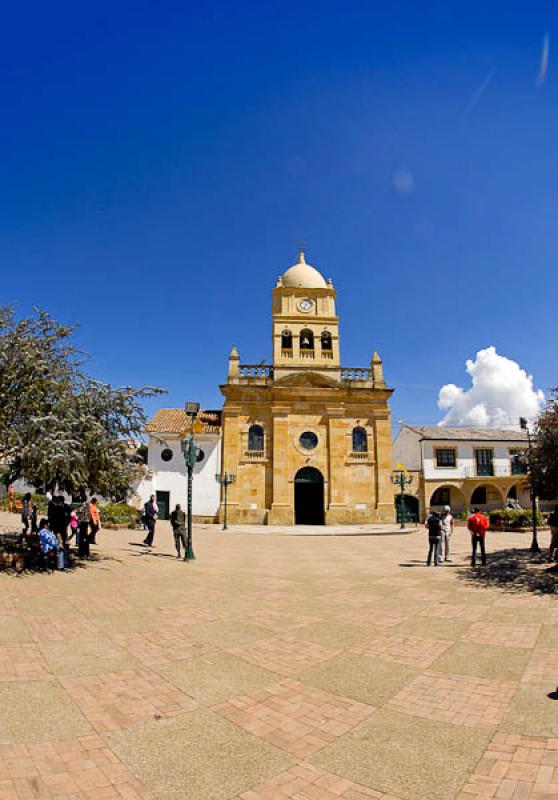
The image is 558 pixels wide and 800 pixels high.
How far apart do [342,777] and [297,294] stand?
3239 cm

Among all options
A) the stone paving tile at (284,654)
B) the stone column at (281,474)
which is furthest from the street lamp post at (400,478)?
the stone paving tile at (284,654)

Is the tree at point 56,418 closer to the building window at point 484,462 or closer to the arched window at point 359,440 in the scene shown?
the arched window at point 359,440

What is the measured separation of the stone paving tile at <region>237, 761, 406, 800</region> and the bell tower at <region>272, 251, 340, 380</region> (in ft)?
92.6

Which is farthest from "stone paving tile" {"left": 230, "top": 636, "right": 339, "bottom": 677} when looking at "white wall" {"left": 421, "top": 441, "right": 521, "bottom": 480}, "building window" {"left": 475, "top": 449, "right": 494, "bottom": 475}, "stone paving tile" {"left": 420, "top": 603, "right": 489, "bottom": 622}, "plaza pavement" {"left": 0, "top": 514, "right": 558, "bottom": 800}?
"building window" {"left": 475, "top": 449, "right": 494, "bottom": 475}

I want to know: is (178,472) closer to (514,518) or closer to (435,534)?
(514,518)

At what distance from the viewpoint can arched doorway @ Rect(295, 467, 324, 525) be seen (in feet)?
96.9

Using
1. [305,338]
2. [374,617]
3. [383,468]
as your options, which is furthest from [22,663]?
[305,338]

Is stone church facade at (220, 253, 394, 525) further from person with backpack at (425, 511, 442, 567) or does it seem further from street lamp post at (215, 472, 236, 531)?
person with backpack at (425, 511, 442, 567)

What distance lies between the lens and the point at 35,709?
12.8 ft

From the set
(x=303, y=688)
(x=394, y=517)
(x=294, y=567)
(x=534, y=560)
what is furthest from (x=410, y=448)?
(x=303, y=688)

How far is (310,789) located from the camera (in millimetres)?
3027

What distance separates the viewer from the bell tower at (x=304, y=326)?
1250 inches

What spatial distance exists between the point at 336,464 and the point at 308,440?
2.51m

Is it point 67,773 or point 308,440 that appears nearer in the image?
point 67,773
